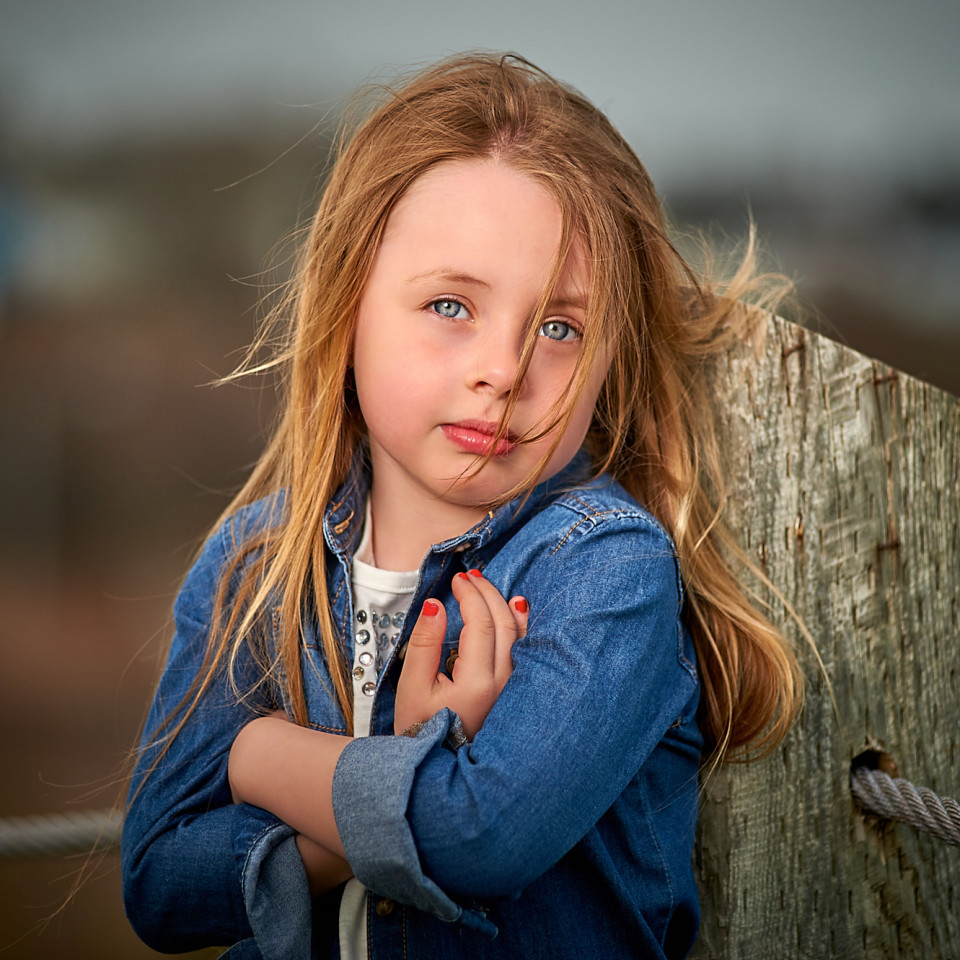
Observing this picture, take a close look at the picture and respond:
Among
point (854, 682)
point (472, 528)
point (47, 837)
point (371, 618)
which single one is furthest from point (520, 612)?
point (47, 837)

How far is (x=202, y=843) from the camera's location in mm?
1078

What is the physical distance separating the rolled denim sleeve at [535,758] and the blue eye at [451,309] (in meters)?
0.32

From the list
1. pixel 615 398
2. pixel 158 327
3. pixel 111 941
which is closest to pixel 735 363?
pixel 615 398

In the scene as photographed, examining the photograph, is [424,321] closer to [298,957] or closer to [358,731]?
[358,731]

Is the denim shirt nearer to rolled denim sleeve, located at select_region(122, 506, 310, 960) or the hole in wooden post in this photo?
rolled denim sleeve, located at select_region(122, 506, 310, 960)

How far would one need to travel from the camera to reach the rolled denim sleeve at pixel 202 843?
104 centimetres

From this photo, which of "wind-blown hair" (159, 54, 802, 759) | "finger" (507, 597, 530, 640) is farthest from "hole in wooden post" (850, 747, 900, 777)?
"finger" (507, 597, 530, 640)

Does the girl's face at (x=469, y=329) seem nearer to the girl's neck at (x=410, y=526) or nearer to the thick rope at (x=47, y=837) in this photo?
the girl's neck at (x=410, y=526)

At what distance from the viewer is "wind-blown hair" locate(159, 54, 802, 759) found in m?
1.16

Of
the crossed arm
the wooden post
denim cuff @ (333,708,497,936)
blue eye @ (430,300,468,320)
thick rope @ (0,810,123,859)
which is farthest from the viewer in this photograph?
thick rope @ (0,810,123,859)

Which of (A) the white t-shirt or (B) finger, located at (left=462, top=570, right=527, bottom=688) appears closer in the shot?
(B) finger, located at (left=462, top=570, right=527, bottom=688)

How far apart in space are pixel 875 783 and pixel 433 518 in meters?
0.67

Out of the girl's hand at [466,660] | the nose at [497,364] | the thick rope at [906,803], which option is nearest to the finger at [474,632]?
the girl's hand at [466,660]

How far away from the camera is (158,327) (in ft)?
32.0
